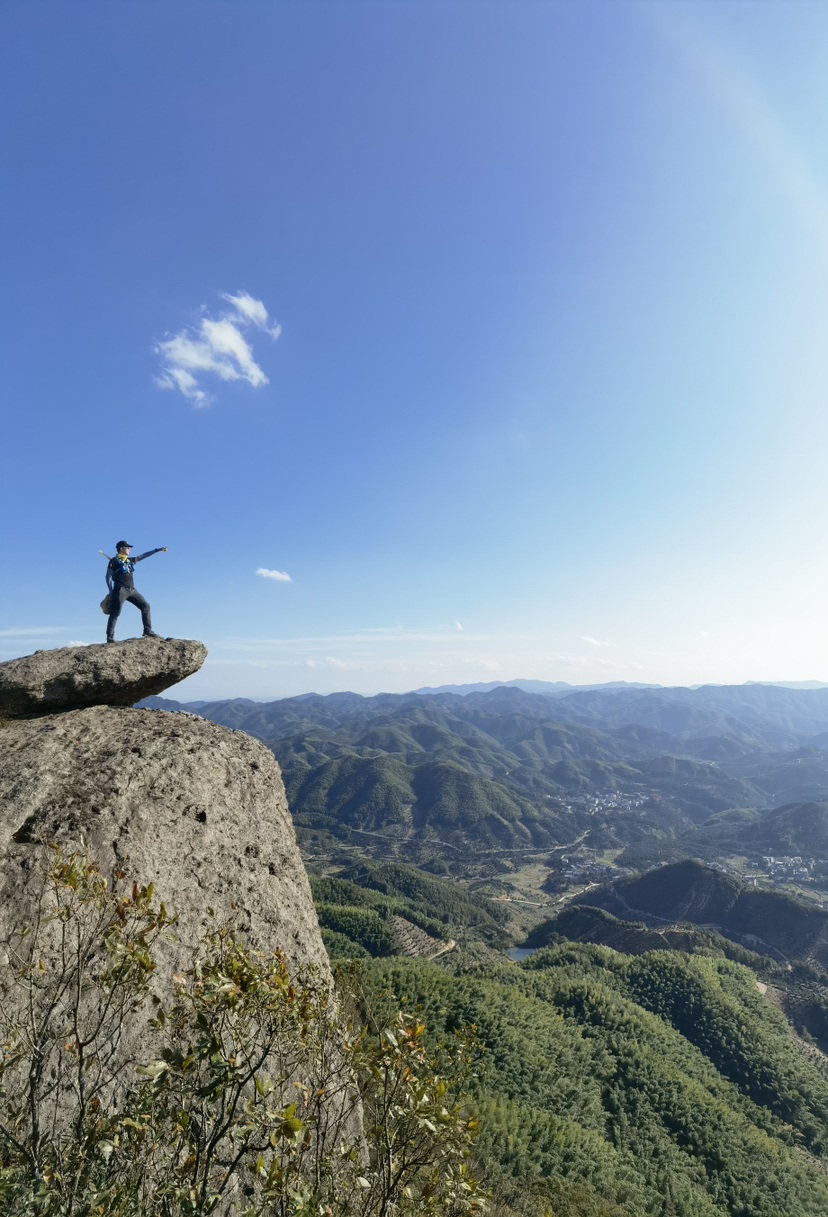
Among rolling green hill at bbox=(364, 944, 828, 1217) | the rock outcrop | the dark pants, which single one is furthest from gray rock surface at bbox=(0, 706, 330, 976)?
rolling green hill at bbox=(364, 944, 828, 1217)

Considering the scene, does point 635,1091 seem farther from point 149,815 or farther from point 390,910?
point 390,910

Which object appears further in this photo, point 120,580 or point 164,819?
point 120,580

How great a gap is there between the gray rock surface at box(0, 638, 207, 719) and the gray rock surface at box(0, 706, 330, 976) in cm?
106

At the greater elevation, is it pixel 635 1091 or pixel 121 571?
pixel 121 571

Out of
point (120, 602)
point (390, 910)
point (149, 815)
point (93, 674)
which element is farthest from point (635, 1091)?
point (390, 910)

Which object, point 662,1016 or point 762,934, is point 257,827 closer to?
point 662,1016

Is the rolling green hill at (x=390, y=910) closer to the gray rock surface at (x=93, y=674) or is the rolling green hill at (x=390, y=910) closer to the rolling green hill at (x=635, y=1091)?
the rolling green hill at (x=635, y=1091)

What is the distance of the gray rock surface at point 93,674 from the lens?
16.4 metres

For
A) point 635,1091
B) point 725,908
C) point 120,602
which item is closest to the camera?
point 120,602

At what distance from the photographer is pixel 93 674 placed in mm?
17281

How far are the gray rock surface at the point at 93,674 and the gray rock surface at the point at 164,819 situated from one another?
106 cm

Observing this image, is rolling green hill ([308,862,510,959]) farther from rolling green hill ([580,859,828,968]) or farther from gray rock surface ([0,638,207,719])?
gray rock surface ([0,638,207,719])

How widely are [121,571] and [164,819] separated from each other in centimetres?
965

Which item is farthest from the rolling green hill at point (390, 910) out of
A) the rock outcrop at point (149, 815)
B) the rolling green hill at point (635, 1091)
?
the rock outcrop at point (149, 815)
